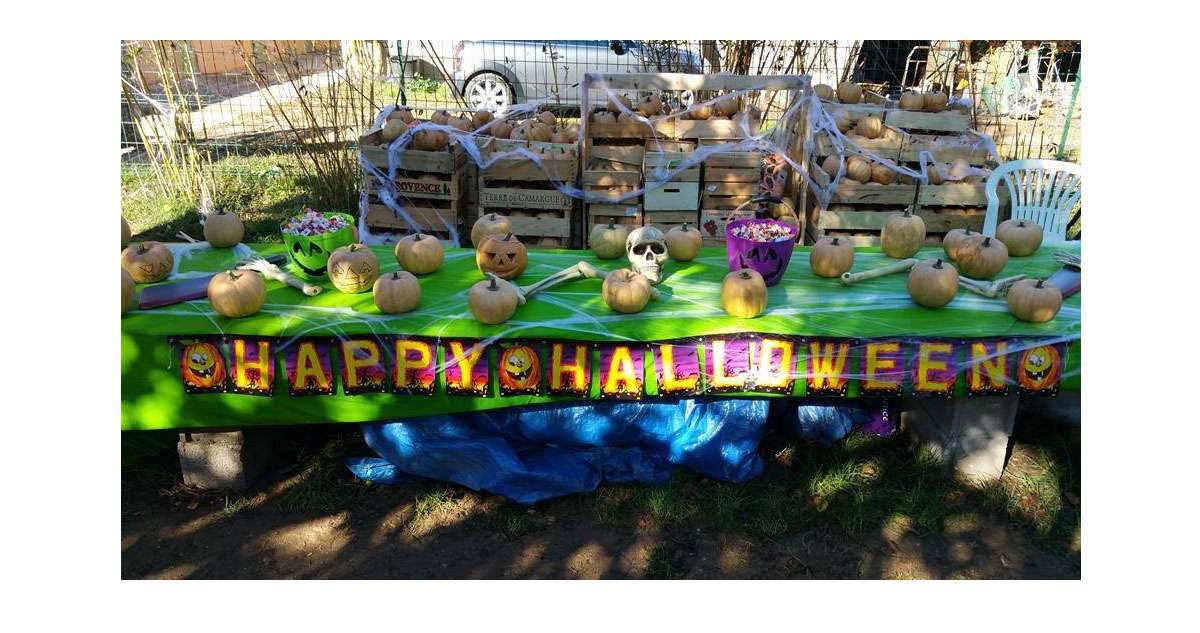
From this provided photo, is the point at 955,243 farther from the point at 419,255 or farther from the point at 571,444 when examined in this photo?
the point at 419,255

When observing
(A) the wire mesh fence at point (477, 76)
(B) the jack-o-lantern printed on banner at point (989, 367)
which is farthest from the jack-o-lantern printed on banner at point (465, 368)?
(A) the wire mesh fence at point (477, 76)

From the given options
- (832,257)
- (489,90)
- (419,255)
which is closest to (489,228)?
(419,255)

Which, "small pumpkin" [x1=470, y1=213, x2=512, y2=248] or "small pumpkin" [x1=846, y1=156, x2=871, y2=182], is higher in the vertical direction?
"small pumpkin" [x1=846, y1=156, x2=871, y2=182]

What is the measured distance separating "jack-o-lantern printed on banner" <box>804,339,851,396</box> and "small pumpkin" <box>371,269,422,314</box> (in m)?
1.54

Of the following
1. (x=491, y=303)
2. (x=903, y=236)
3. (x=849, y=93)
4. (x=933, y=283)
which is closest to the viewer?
(x=491, y=303)

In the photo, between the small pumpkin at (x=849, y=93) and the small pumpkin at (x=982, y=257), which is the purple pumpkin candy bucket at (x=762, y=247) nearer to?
the small pumpkin at (x=982, y=257)

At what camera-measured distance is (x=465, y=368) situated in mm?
3008

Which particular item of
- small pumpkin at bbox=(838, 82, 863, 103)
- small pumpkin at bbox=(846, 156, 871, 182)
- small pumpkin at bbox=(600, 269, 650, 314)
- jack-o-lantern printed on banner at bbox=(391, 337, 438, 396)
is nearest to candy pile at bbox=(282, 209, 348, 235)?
jack-o-lantern printed on banner at bbox=(391, 337, 438, 396)

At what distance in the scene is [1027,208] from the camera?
4.63m

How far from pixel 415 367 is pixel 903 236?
89.1 inches

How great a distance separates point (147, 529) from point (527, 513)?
1.56m

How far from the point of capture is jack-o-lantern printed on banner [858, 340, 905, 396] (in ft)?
9.96

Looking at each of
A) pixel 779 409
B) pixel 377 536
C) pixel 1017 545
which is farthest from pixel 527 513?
pixel 1017 545

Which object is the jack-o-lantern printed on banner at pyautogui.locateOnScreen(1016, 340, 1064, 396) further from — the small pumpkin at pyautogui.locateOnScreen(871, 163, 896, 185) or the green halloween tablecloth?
the small pumpkin at pyautogui.locateOnScreen(871, 163, 896, 185)
